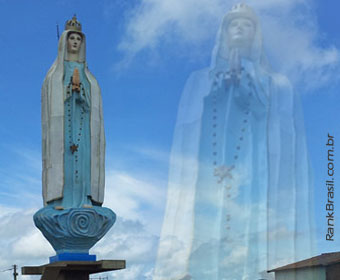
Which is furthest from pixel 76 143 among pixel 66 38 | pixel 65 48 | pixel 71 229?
pixel 66 38

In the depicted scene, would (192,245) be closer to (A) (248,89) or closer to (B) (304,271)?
(A) (248,89)

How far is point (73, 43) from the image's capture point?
415 inches

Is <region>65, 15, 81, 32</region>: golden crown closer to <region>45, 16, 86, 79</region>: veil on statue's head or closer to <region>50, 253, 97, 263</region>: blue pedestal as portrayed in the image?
<region>45, 16, 86, 79</region>: veil on statue's head

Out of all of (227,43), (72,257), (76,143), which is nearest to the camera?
(227,43)

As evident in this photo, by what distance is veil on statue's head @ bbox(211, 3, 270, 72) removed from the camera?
18.9ft

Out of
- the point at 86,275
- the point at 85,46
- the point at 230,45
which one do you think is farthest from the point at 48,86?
the point at 230,45

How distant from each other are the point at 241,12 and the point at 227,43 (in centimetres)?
42

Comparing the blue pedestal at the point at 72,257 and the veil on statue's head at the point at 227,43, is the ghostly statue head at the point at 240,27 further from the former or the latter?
the blue pedestal at the point at 72,257

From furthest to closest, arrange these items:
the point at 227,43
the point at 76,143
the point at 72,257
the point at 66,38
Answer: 1. the point at 66,38
2. the point at 76,143
3. the point at 72,257
4. the point at 227,43

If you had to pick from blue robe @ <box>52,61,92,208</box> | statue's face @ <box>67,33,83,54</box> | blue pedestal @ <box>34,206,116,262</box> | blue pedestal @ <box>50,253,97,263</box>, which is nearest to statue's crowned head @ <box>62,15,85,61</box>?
statue's face @ <box>67,33,83,54</box>

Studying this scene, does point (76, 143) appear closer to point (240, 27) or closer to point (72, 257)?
point (72, 257)

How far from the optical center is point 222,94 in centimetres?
559

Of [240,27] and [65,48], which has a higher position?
[65,48]

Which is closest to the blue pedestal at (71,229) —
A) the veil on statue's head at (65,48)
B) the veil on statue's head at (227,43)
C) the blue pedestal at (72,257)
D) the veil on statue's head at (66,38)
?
the blue pedestal at (72,257)
